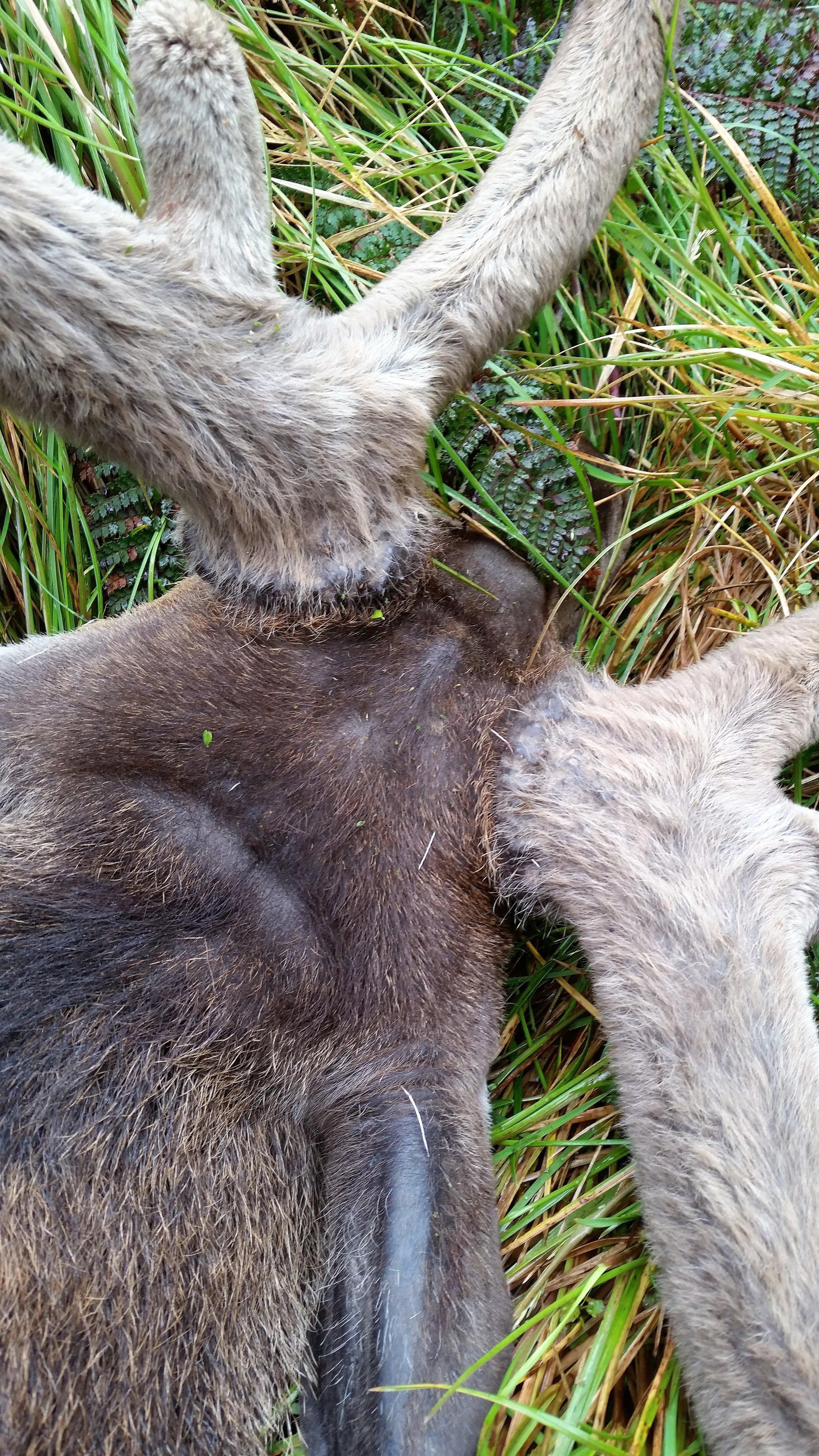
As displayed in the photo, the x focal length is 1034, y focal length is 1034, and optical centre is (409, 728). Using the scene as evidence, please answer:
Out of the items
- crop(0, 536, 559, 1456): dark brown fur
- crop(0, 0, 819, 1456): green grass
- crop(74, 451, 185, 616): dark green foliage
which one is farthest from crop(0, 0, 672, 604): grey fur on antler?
crop(74, 451, 185, 616): dark green foliage

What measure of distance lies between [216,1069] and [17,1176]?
1.32ft

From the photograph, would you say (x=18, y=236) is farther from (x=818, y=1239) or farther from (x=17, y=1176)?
(x=818, y=1239)

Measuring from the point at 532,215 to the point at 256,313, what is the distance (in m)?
0.67

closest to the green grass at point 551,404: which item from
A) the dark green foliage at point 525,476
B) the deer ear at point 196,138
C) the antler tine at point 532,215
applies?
the dark green foliage at point 525,476

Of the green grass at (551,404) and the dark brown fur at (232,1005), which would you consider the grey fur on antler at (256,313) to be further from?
the green grass at (551,404)

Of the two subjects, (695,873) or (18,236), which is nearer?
(18,236)

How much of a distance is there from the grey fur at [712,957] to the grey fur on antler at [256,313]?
0.66 meters

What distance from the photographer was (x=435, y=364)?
2.31 meters

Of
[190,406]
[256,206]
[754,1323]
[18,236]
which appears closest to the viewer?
[754,1323]

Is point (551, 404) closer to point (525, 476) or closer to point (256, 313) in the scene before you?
point (525, 476)

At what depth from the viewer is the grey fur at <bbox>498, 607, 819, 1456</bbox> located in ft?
6.14

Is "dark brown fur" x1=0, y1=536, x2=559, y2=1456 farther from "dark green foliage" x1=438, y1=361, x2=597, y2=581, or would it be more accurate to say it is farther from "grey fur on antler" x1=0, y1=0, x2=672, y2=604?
"dark green foliage" x1=438, y1=361, x2=597, y2=581

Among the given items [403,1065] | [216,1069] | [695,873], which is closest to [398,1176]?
[403,1065]

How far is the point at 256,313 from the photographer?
2.22 meters
